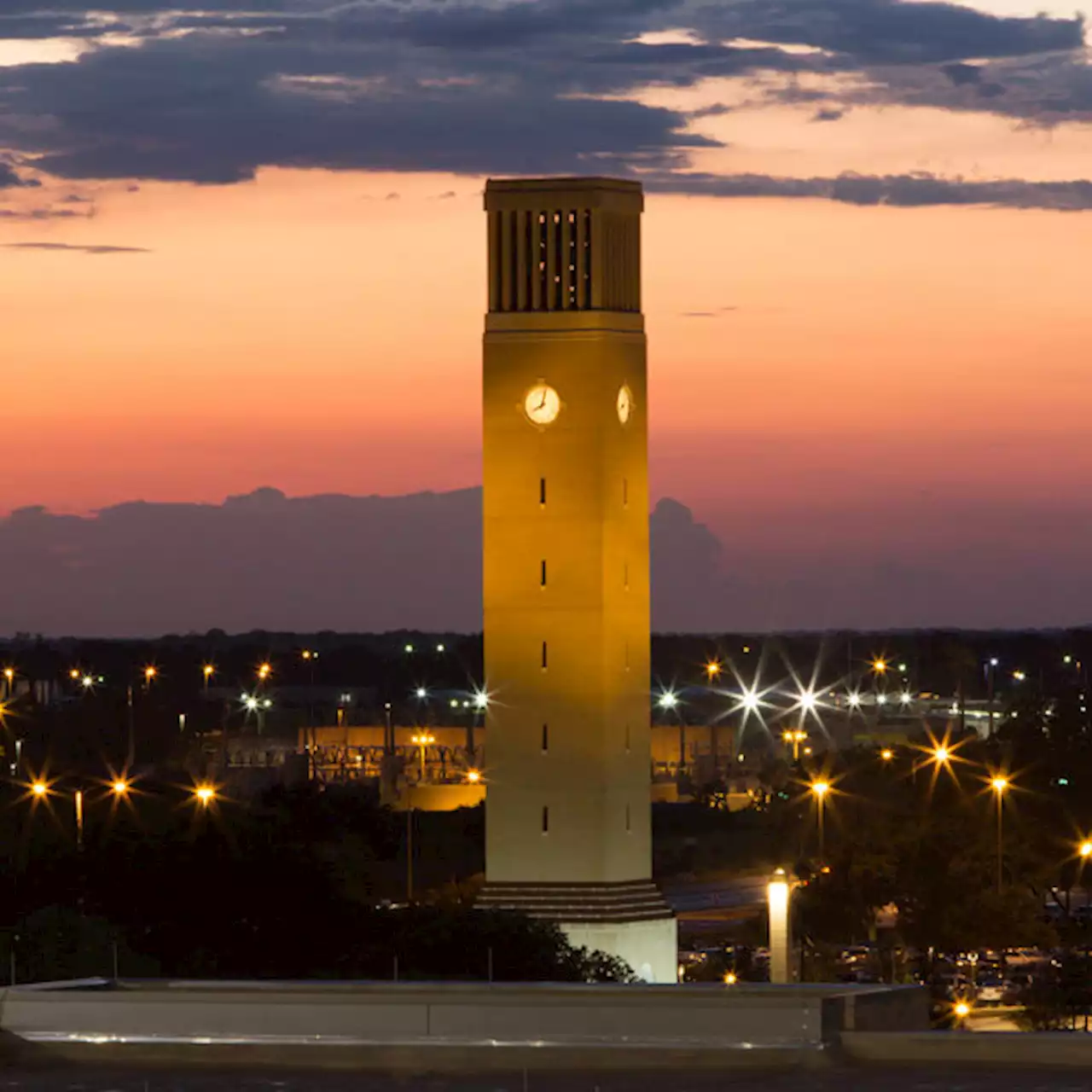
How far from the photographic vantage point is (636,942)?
8544 centimetres

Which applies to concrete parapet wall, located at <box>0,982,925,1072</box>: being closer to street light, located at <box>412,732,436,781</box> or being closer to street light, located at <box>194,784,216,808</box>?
street light, located at <box>194,784,216,808</box>

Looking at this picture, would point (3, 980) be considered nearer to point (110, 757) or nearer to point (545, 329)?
point (545, 329)

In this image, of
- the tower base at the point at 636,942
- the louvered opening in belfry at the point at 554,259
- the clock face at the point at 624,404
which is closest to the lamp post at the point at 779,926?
the tower base at the point at 636,942

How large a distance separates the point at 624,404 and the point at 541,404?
2594mm

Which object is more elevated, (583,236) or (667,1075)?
(583,236)

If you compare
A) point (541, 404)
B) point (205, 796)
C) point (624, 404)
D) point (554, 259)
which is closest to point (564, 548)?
point (541, 404)

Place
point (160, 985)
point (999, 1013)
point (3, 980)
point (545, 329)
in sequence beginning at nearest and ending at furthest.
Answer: point (160, 985) < point (3, 980) < point (999, 1013) < point (545, 329)

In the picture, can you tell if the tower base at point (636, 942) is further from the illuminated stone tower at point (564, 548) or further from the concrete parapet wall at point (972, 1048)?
the concrete parapet wall at point (972, 1048)

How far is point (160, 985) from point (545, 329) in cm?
5236

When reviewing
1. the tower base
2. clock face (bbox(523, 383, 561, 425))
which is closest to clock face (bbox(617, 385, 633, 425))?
clock face (bbox(523, 383, 561, 425))

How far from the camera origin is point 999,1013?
7344cm

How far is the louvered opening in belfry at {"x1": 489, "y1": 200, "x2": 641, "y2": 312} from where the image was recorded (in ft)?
285

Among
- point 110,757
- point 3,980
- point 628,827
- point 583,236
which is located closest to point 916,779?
point 628,827

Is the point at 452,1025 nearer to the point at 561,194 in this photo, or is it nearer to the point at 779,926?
the point at 779,926
